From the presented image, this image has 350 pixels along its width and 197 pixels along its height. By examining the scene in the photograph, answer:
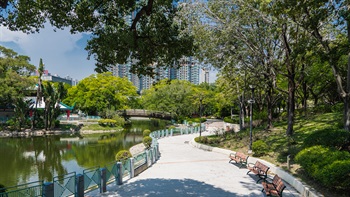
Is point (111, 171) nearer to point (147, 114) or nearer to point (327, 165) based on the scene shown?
point (327, 165)

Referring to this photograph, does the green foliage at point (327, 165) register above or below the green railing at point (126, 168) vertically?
above

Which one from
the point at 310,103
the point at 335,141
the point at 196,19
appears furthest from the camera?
the point at 310,103

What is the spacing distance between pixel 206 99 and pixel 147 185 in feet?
139

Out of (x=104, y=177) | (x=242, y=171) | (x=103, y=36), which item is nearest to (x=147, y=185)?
(x=104, y=177)

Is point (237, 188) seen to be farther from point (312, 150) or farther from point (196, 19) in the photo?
point (196, 19)

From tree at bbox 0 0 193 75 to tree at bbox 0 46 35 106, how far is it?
115 feet

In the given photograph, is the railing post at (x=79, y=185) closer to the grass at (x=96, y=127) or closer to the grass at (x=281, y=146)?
the grass at (x=281, y=146)

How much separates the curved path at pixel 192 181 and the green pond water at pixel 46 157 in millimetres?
5693

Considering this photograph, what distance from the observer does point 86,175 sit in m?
9.34

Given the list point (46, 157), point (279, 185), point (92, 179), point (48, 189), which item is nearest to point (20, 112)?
point (46, 157)

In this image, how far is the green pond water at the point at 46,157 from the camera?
18.1 m

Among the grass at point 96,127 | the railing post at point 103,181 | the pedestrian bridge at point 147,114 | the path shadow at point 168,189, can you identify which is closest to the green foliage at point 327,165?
the path shadow at point 168,189

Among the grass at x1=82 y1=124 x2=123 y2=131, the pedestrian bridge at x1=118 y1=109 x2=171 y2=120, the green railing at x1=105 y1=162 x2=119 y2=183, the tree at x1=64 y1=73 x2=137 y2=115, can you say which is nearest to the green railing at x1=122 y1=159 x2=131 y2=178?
the green railing at x1=105 y1=162 x2=119 y2=183

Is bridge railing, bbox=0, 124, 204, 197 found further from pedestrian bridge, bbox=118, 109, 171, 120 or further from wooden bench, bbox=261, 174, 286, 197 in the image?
pedestrian bridge, bbox=118, 109, 171, 120
